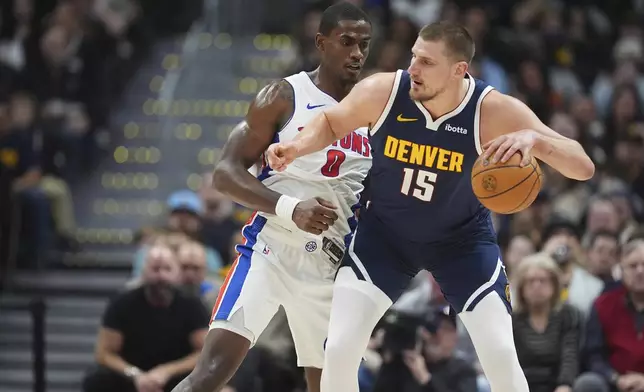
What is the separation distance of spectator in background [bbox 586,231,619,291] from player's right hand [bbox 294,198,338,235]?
3899mm

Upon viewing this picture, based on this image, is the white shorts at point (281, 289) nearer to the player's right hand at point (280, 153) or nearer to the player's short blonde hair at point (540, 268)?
the player's right hand at point (280, 153)

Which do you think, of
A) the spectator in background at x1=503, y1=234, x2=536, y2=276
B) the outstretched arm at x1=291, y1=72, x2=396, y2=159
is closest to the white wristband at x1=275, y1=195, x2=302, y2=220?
the outstretched arm at x1=291, y1=72, x2=396, y2=159

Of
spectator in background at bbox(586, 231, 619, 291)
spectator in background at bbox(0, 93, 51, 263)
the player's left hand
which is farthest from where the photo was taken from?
spectator in background at bbox(0, 93, 51, 263)

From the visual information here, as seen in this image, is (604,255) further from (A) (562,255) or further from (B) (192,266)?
(B) (192,266)

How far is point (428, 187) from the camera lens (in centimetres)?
575

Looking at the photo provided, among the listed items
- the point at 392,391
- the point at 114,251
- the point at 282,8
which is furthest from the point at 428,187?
the point at 282,8

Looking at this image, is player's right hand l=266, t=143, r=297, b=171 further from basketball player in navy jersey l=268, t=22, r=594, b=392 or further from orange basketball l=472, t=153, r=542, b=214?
orange basketball l=472, t=153, r=542, b=214

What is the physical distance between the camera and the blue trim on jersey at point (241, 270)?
5.93 m

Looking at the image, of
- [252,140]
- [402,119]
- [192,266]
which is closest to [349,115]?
[402,119]

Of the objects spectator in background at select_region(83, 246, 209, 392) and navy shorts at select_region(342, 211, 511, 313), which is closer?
navy shorts at select_region(342, 211, 511, 313)

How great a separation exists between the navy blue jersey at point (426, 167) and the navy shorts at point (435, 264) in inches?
2.1

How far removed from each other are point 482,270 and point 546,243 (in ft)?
12.8

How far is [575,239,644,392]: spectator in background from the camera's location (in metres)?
7.89

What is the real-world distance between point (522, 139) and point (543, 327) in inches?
118
